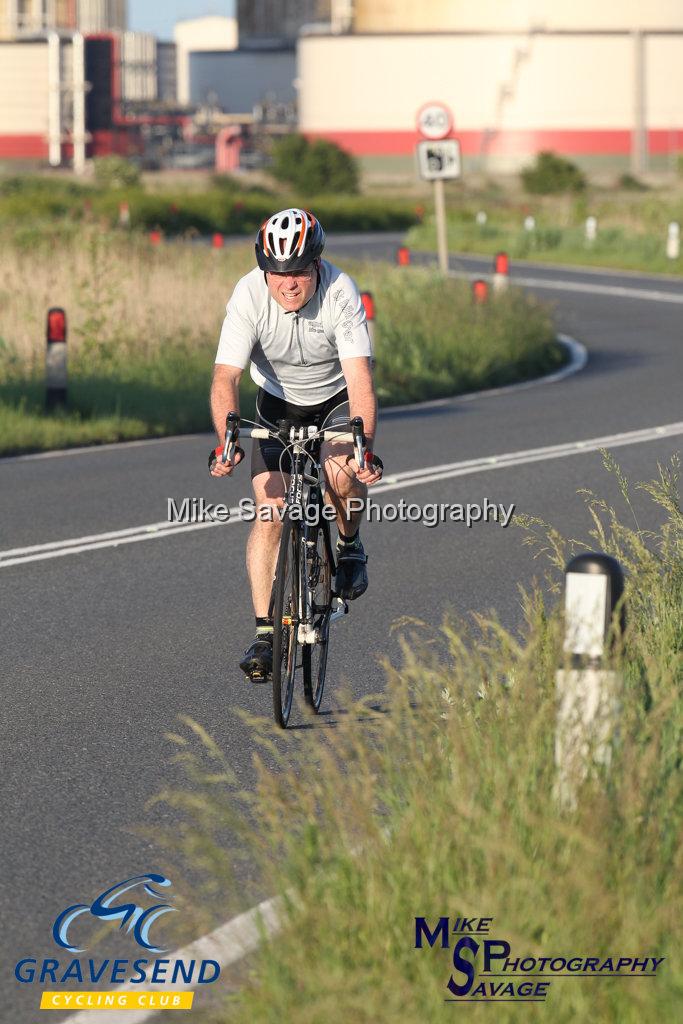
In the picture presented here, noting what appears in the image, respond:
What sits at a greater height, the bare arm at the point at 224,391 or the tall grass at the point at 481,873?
the bare arm at the point at 224,391

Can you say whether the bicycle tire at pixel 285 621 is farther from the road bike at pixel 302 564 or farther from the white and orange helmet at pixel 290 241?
the white and orange helmet at pixel 290 241

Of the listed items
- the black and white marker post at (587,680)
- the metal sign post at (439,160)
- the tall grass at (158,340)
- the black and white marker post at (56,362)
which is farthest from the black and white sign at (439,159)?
the black and white marker post at (587,680)

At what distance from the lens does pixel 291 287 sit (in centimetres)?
647

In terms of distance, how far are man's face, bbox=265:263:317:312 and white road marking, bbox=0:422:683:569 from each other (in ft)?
11.4

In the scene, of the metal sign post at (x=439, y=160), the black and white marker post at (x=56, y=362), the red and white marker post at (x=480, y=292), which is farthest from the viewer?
the metal sign post at (x=439, y=160)

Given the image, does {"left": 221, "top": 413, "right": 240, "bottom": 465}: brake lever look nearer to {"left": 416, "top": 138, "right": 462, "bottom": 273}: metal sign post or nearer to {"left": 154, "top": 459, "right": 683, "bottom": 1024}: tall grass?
{"left": 154, "top": 459, "right": 683, "bottom": 1024}: tall grass

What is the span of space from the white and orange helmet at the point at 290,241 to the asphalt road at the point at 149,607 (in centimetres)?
170

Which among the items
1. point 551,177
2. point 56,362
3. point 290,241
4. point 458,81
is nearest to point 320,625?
point 290,241

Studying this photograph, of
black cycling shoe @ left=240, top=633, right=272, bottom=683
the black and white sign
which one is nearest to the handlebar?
black cycling shoe @ left=240, top=633, right=272, bottom=683

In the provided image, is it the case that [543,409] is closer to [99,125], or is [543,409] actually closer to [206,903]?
[206,903]

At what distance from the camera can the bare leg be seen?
6.75 meters

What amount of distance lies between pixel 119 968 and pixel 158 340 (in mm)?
14982

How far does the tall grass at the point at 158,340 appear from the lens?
51.8 ft

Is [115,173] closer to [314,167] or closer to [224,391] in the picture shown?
[314,167]
